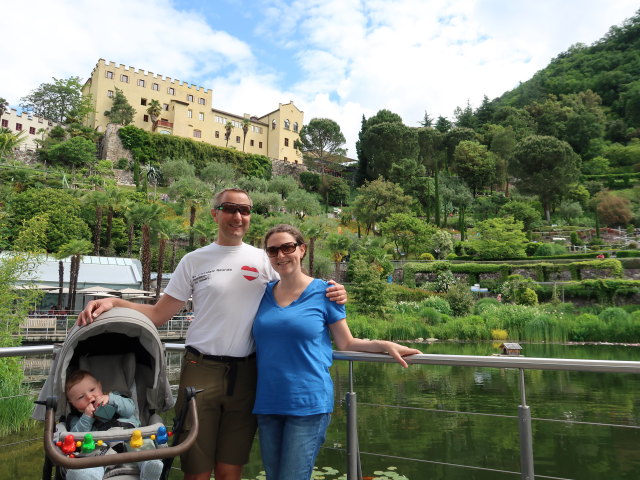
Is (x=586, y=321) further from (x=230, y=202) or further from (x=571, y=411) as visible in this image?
(x=230, y=202)

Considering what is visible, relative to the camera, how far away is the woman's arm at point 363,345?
2119 millimetres

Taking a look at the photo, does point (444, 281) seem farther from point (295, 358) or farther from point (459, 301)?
point (295, 358)

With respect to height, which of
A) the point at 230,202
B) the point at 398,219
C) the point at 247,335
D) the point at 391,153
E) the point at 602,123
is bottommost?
the point at 247,335

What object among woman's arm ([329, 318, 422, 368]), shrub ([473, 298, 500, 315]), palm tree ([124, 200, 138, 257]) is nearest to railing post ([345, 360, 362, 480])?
woman's arm ([329, 318, 422, 368])

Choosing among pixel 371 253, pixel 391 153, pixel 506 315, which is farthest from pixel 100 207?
pixel 391 153

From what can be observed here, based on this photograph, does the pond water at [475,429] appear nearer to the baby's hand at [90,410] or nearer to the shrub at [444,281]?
the baby's hand at [90,410]

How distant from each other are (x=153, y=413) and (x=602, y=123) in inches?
2858

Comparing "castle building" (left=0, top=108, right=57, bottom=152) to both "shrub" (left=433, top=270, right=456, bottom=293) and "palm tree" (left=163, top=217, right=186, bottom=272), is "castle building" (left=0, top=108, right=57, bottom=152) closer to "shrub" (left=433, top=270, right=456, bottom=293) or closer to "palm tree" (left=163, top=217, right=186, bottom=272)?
"palm tree" (left=163, top=217, right=186, bottom=272)

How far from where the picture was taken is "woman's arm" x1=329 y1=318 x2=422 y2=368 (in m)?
2.12

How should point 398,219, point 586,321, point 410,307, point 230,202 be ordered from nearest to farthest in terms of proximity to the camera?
point 230,202 → point 586,321 → point 410,307 → point 398,219

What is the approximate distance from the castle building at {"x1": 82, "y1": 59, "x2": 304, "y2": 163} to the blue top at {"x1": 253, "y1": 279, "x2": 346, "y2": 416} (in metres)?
53.9

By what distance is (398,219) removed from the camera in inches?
1452

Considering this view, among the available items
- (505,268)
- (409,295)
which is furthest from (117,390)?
(505,268)

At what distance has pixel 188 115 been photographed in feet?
183
